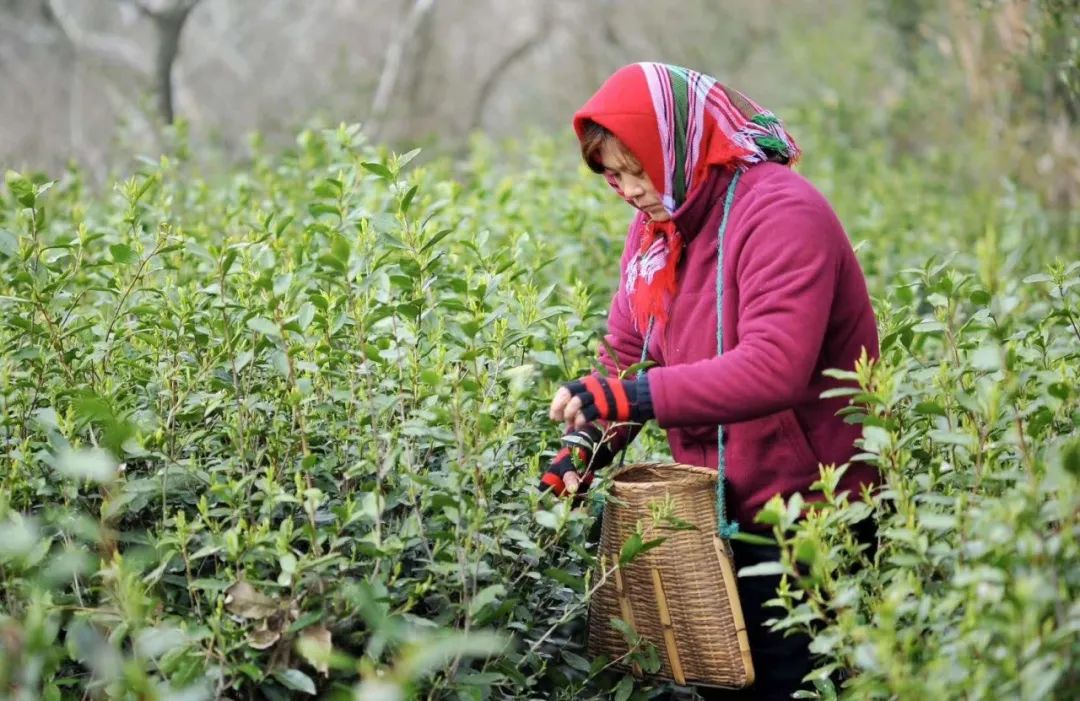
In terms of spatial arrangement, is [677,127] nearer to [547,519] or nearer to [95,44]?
[547,519]

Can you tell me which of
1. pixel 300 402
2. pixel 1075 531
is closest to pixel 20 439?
pixel 300 402

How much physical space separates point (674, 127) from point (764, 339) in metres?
0.52

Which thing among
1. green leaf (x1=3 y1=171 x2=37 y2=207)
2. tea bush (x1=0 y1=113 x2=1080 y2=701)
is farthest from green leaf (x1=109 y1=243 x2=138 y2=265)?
green leaf (x1=3 y1=171 x2=37 y2=207)

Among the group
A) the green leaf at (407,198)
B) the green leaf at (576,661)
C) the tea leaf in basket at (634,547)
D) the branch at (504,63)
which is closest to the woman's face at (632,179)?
the green leaf at (407,198)

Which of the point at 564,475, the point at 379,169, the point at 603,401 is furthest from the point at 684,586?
the point at 379,169

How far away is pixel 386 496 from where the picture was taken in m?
2.63

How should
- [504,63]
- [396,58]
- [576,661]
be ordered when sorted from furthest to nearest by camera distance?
[504,63] < [396,58] < [576,661]

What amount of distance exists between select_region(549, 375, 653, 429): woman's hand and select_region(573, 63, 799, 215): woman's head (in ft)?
1.51

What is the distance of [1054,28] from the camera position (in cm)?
524

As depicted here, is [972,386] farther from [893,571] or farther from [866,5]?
[866,5]

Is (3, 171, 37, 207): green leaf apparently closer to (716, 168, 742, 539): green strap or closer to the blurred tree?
(716, 168, 742, 539): green strap

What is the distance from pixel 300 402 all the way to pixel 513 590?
58 cm

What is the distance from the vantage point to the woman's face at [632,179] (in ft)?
9.16

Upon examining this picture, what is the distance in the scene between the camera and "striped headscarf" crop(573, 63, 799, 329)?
272 cm
